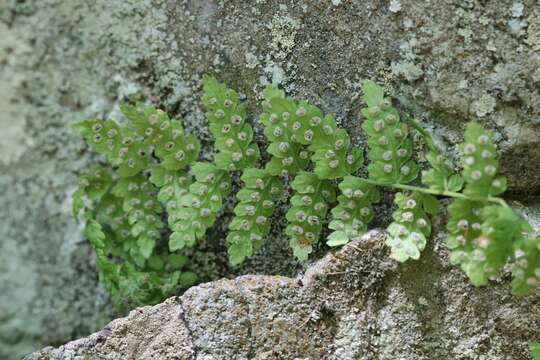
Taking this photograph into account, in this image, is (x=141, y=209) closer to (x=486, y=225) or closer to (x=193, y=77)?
(x=193, y=77)

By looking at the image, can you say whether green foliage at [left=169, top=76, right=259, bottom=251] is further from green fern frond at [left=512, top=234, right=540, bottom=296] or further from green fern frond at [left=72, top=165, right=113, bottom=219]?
green fern frond at [left=512, top=234, right=540, bottom=296]

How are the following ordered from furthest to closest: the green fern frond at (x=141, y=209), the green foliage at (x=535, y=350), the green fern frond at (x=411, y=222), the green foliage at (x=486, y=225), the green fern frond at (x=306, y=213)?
the green fern frond at (x=141, y=209)
the green fern frond at (x=306, y=213)
the green fern frond at (x=411, y=222)
the green foliage at (x=535, y=350)
the green foliage at (x=486, y=225)

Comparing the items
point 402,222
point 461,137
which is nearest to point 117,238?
point 402,222

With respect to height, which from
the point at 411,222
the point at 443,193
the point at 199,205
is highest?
the point at 443,193

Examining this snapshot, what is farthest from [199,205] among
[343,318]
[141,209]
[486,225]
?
[486,225]

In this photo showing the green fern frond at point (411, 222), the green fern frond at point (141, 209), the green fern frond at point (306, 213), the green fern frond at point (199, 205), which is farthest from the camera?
the green fern frond at point (141, 209)

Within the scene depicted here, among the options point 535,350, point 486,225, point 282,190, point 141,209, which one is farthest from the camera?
point 141,209

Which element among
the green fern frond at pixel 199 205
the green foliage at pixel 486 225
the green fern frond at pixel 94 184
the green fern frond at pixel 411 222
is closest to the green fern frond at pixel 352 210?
the green fern frond at pixel 411 222

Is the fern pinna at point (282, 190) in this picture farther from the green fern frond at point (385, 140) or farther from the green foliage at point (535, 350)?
the green foliage at point (535, 350)
